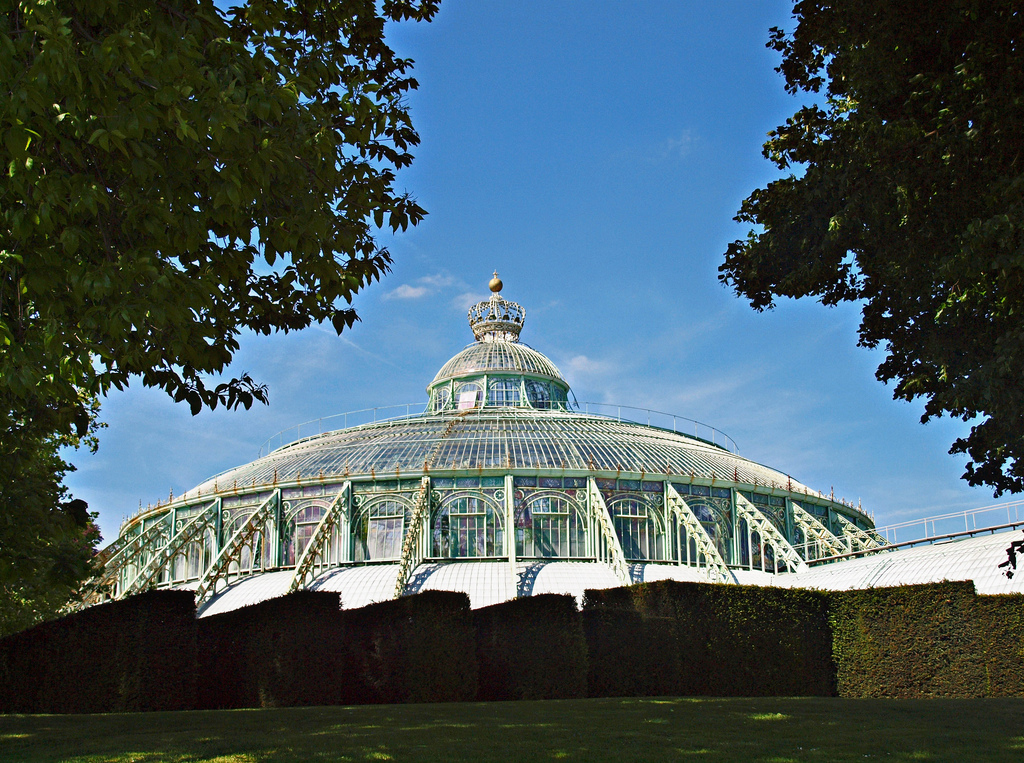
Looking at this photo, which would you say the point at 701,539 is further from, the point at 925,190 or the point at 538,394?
the point at 925,190

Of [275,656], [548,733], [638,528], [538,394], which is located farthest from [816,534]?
[548,733]

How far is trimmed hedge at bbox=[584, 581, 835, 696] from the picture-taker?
2509 centimetres

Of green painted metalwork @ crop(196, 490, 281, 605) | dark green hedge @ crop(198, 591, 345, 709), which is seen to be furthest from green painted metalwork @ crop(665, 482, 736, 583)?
green painted metalwork @ crop(196, 490, 281, 605)

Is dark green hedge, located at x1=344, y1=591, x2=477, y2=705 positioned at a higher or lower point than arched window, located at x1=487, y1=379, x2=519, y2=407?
lower

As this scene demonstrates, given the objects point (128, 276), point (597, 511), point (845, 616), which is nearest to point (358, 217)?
point (128, 276)

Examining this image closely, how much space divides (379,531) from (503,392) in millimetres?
16102

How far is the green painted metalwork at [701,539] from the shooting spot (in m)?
33.8

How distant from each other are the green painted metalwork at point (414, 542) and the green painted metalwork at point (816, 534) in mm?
15999

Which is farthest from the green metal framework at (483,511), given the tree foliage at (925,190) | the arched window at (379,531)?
the tree foliage at (925,190)

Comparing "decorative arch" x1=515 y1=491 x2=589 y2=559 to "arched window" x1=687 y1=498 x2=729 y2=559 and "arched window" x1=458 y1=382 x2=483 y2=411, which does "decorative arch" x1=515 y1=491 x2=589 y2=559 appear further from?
"arched window" x1=458 y1=382 x2=483 y2=411

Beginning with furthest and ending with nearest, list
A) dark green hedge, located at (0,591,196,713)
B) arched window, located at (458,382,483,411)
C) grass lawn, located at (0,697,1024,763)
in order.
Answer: arched window, located at (458,382,483,411)
dark green hedge, located at (0,591,196,713)
grass lawn, located at (0,697,1024,763)

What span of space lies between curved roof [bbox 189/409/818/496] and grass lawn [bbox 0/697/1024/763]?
56.1 feet

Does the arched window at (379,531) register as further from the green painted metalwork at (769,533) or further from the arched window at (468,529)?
the green painted metalwork at (769,533)

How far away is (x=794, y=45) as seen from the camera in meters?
14.6
